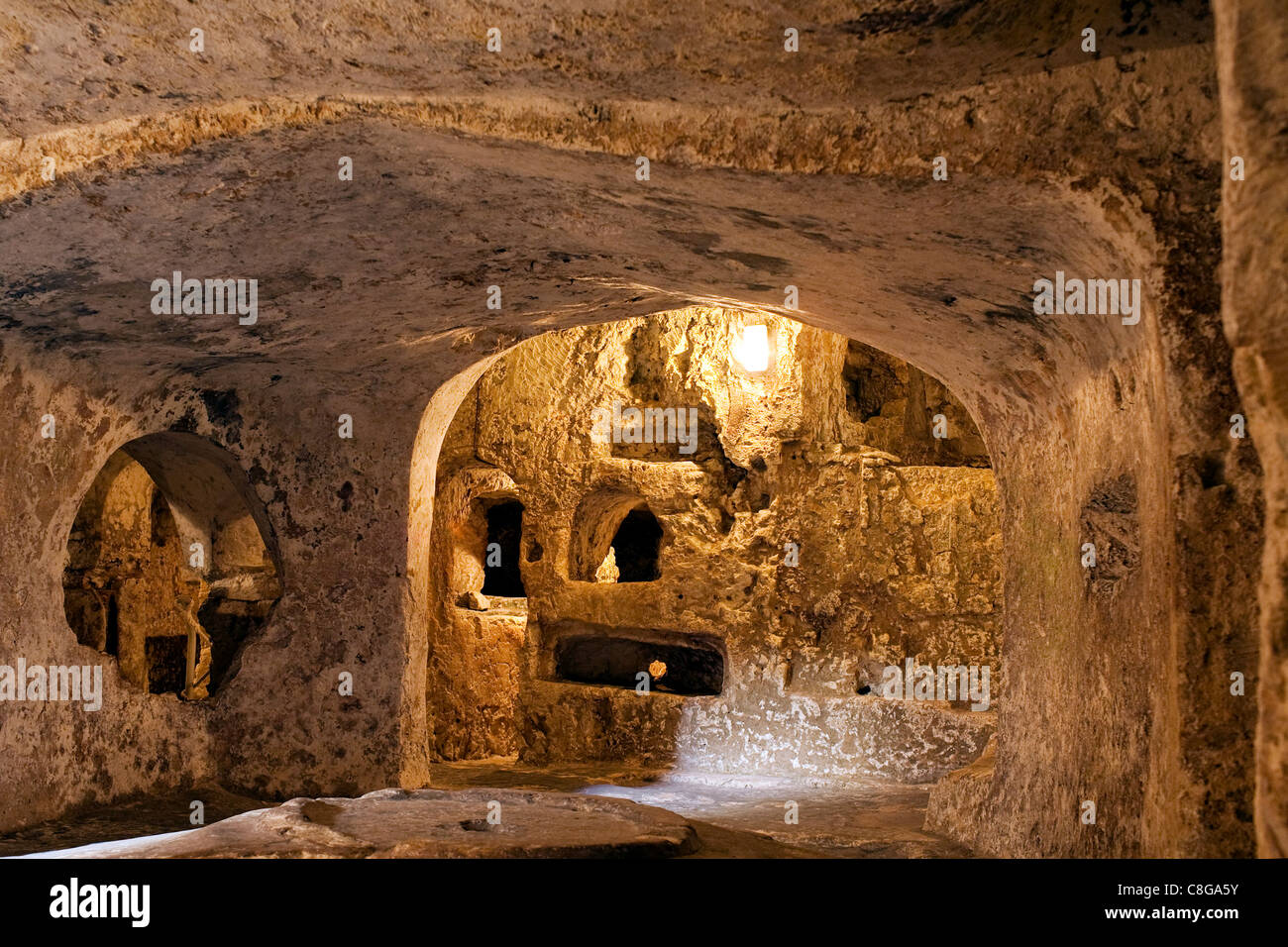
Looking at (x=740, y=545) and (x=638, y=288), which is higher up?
(x=638, y=288)

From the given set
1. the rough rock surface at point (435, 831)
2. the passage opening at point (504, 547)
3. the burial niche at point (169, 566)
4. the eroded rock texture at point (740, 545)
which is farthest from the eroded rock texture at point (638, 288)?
the passage opening at point (504, 547)

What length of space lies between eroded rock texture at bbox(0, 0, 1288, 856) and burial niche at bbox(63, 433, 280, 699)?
0.11 m

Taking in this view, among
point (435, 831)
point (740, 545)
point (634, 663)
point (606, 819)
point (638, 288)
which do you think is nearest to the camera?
point (435, 831)

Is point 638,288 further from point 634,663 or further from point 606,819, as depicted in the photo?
point 634,663

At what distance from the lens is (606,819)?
3268mm

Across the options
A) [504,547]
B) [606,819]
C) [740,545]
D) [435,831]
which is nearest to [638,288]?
[606,819]

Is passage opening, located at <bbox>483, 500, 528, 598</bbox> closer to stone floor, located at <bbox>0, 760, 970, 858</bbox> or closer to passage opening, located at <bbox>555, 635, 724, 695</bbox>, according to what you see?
passage opening, located at <bbox>555, 635, 724, 695</bbox>

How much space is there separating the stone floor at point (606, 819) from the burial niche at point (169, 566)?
3.67ft

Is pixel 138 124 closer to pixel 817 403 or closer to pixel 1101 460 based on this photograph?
pixel 1101 460

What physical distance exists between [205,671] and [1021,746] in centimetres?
841

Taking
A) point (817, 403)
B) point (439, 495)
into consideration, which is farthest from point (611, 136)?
point (439, 495)

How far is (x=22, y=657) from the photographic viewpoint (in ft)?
13.7

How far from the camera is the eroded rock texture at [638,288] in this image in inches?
87.7

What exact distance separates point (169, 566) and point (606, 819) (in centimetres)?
781
